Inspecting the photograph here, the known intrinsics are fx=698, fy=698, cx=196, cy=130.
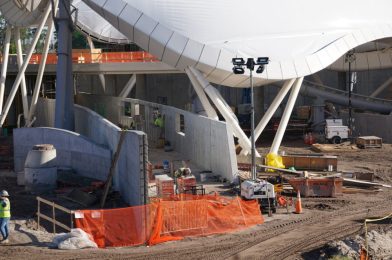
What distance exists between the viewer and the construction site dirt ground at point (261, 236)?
65.9 feet

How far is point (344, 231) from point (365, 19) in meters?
25.3

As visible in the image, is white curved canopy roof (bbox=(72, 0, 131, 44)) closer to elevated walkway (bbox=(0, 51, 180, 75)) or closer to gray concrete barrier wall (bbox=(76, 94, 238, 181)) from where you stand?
elevated walkway (bbox=(0, 51, 180, 75))

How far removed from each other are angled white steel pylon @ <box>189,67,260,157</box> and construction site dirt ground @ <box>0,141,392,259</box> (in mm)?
7884

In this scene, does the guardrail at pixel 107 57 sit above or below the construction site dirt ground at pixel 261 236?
above

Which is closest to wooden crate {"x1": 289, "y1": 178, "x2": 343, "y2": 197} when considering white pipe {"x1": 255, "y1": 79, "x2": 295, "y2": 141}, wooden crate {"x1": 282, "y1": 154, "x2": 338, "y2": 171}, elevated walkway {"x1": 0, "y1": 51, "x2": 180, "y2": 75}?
wooden crate {"x1": 282, "y1": 154, "x2": 338, "y2": 171}

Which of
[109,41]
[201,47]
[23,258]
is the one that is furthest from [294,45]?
[109,41]

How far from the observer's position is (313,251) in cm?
1994

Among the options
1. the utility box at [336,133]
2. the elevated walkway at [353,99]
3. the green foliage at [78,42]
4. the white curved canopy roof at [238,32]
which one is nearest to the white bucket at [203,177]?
the white curved canopy roof at [238,32]

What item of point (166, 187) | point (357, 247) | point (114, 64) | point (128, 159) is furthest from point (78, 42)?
point (357, 247)

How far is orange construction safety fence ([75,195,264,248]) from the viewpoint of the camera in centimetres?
2155

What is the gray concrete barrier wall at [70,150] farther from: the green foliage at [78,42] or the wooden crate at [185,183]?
the green foliage at [78,42]

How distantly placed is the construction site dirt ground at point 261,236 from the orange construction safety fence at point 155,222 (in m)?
0.53

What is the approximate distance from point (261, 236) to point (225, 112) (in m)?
15.0

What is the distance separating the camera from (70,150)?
3731cm
